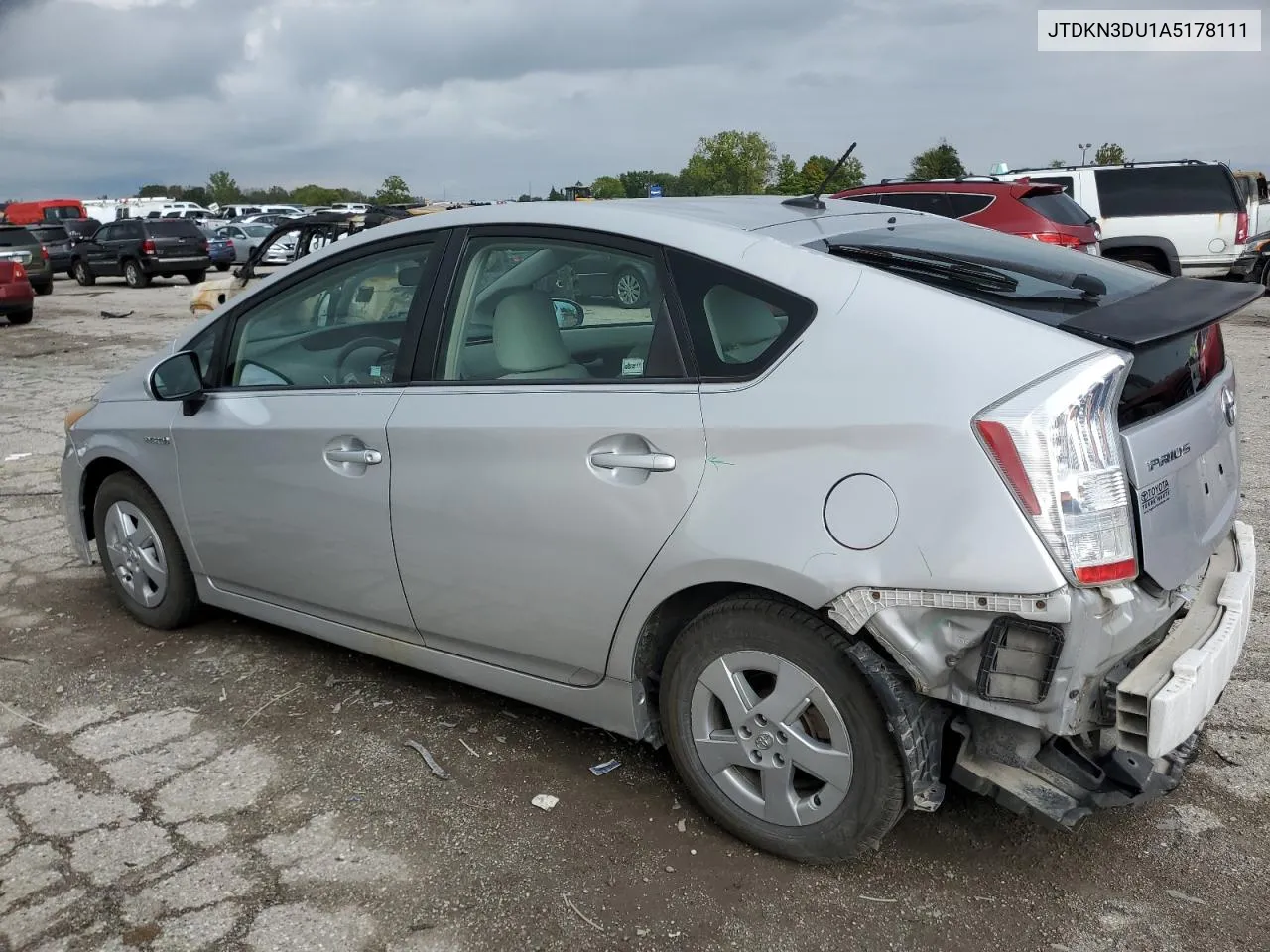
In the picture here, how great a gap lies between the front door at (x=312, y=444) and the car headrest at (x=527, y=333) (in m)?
0.30

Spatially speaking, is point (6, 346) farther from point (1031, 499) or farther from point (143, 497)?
point (1031, 499)

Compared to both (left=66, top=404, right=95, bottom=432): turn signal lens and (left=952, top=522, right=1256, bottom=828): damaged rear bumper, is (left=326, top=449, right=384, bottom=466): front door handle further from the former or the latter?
(left=952, top=522, right=1256, bottom=828): damaged rear bumper

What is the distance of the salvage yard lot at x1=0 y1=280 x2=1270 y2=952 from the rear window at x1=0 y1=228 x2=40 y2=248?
1889cm

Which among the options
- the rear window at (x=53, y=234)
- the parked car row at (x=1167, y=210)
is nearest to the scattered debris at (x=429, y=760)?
the parked car row at (x=1167, y=210)

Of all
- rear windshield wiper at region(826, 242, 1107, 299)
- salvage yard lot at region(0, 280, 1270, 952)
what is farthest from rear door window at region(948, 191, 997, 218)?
rear windshield wiper at region(826, 242, 1107, 299)

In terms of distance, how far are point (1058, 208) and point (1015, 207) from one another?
60 cm

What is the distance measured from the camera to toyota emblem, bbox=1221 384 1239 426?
2.89m

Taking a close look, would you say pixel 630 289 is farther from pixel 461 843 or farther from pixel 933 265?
pixel 461 843

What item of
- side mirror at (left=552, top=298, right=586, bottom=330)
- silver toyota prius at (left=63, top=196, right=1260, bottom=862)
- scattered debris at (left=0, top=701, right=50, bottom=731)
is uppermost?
side mirror at (left=552, top=298, right=586, bottom=330)

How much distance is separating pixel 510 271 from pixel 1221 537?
204 cm

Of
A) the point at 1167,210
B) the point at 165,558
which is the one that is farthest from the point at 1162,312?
the point at 1167,210

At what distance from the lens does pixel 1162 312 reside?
2.57m

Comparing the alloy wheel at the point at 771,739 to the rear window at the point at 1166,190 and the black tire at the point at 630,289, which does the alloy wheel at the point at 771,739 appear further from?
the rear window at the point at 1166,190

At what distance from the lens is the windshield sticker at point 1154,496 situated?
235 centimetres
